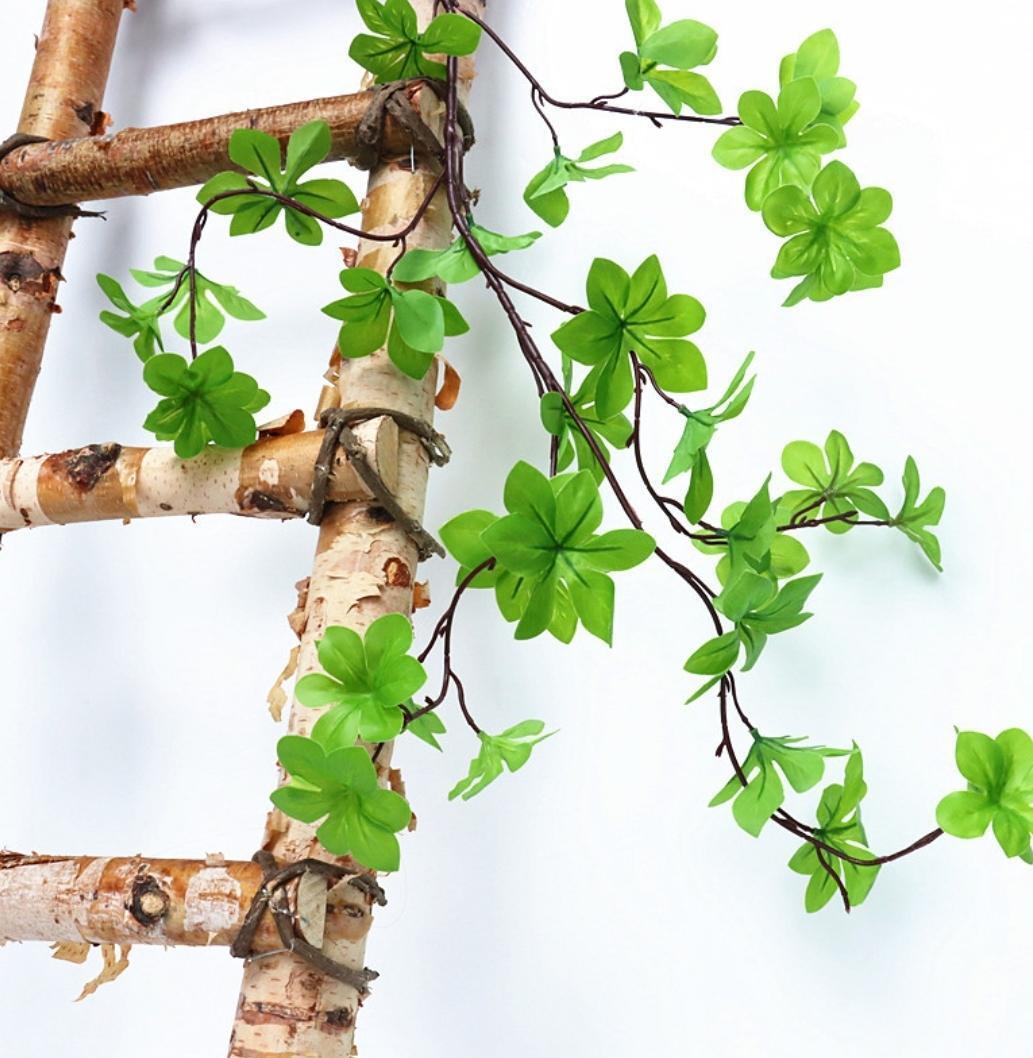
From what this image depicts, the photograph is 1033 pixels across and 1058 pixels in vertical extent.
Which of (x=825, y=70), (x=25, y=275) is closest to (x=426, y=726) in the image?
(x=825, y=70)

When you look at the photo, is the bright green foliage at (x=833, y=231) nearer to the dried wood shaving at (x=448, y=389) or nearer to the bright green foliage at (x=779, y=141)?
the bright green foliage at (x=779, y=141)

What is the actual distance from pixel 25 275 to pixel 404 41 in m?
0.44

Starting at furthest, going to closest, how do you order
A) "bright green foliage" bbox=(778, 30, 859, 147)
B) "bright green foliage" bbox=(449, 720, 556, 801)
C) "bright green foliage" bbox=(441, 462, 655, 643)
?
"bright green foliage" bbox=(778, 30, 859, 147), "bright green foliage" bbox=(449, 720, 556, 801), "bright green foliage" bbox=(441, 462, 655, 643)

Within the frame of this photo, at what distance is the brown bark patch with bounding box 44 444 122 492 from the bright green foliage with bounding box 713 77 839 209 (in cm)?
46

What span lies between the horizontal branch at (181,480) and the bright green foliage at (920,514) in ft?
1.13

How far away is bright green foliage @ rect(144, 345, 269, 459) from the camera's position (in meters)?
0.71

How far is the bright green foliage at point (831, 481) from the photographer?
2.60 ft

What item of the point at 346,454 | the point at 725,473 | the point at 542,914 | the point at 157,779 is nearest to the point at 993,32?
the point at 725,473

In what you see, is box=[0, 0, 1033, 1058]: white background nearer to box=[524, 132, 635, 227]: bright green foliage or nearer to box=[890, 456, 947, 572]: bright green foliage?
box=[890, 456, 947, 572]: bright green foliage

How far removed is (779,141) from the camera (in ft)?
2.35

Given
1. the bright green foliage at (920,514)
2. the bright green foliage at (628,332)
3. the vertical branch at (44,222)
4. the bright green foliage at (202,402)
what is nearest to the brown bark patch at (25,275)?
the vertical branch at (44,222)

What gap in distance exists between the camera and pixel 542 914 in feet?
2.65

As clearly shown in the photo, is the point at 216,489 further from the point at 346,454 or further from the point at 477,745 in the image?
the point at 477,745

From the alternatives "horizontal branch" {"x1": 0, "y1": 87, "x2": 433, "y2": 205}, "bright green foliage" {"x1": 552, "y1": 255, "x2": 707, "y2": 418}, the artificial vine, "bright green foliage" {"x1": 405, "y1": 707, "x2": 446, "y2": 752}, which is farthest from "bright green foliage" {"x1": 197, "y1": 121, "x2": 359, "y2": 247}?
"bright green foliage" {"x1": 405, "y1": 707, "x2": 446, "y2": 752}
